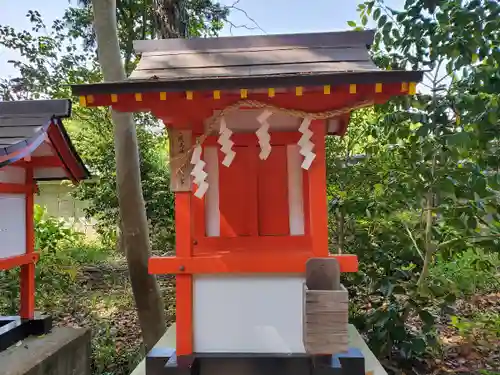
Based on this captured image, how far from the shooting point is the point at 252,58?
2543 millimetres

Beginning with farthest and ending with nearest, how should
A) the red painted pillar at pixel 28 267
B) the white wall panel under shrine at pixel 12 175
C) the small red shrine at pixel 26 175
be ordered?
the red painted pillar at pixel 28 267 → the white wall panel under shrine at pixel 12 175 → the small red shrine at pixel 26 175

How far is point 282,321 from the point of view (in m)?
2.47

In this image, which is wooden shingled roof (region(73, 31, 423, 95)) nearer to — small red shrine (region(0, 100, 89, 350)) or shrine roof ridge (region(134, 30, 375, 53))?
shrine roof ridge (region(134, 30, 375, 53))

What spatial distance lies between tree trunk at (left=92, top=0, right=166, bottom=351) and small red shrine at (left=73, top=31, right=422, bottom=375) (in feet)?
5.40

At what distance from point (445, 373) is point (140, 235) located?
11.0 ft

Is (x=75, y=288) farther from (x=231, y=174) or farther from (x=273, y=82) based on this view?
(x=273, y=82)

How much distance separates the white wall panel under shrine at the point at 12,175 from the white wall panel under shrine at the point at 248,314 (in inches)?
89.5

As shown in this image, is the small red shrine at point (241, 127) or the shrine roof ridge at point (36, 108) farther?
the shrine roof ridge at point (36, 108)

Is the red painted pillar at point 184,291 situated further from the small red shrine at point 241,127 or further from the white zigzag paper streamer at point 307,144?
the white zigzag paper streamer at point 307,144

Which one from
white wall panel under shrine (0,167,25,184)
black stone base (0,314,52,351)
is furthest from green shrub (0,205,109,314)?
white wall panel under shrine (0,167,25,184)

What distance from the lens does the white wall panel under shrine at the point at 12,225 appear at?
11.6 ft

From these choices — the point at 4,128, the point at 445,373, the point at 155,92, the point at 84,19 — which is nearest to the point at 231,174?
the point at 155,92

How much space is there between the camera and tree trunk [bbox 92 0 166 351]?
4238mm

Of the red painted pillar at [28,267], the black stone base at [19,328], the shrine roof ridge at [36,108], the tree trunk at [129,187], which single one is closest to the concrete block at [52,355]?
the black stone base at [19,328]
